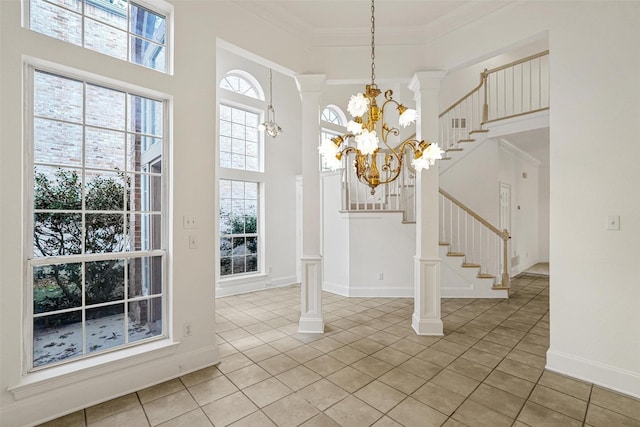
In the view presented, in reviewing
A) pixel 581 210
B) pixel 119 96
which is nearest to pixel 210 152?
pixel 119 96

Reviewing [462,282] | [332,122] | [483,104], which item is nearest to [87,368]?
[462,282]

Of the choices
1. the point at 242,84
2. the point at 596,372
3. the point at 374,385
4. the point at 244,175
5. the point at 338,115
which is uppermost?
the point at 338,115

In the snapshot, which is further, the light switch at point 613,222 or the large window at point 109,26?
the light switch at point 613,222

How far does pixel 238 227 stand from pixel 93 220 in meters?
3.53

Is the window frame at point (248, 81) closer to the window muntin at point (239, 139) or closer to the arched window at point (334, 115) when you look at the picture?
the window muntin at point (239, 139)

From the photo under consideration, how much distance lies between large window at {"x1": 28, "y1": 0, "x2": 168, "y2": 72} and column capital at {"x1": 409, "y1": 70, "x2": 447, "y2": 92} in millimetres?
2816

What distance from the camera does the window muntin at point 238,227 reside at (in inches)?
225

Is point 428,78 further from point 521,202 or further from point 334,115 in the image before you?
point 521,202

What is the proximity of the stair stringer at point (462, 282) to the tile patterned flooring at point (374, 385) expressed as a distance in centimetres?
125

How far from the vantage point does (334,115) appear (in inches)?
324

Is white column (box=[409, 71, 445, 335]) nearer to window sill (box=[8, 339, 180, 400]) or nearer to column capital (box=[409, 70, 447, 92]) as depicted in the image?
column capital (box=[409, 70, 447, 92])

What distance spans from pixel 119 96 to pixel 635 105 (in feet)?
14.0

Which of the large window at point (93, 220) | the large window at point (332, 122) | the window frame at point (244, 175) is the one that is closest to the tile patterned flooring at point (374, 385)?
the large window at point (93, 220)

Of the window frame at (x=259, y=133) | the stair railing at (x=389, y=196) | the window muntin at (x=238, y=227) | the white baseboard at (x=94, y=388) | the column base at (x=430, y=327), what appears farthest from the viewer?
the window muntin at (x=238, y=227)
